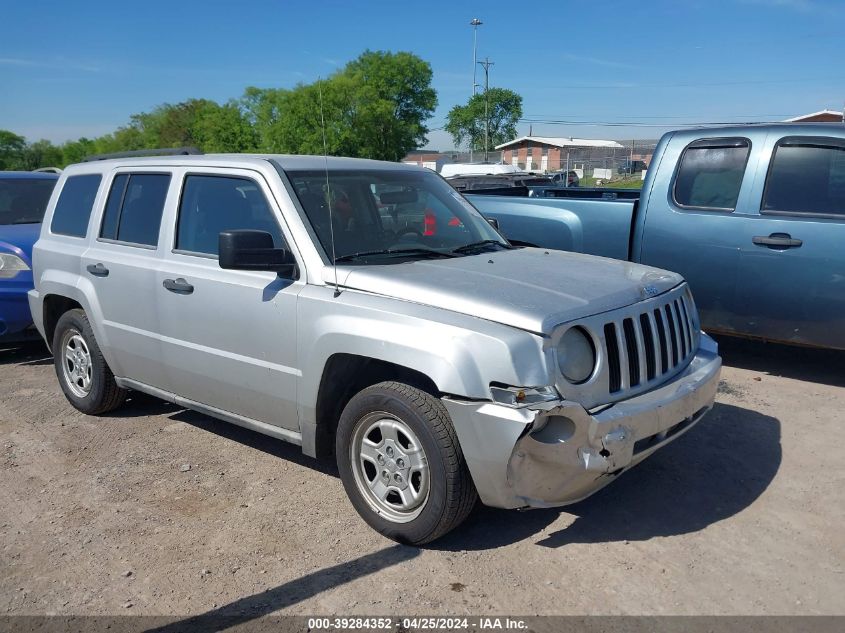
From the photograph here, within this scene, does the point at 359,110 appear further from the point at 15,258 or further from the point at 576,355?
the point at 576,355

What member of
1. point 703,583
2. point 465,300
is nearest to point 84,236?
point 465,300

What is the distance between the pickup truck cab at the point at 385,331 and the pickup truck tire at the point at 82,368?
0.9 inches

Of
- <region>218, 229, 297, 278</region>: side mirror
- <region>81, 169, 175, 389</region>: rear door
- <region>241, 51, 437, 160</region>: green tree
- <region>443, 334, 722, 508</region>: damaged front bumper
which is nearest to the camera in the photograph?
<region>443, 334, 722, 508</region>: damaged front bumper

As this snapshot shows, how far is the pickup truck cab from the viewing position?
3.14m

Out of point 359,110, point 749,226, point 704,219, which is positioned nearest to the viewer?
point 749,226

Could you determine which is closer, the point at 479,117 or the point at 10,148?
the point at 479,117

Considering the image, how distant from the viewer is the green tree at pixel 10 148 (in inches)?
3610

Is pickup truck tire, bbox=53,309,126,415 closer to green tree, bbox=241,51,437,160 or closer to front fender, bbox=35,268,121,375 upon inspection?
front fender, bbox=35,268,121,375

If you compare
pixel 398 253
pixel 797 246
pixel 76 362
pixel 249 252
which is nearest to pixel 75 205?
pixel 76 362

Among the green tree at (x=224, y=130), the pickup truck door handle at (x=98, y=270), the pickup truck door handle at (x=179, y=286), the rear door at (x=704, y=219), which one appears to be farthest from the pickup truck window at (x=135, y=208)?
the green tree at (x=224, y=130)

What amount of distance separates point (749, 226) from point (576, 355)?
3360 millimetres

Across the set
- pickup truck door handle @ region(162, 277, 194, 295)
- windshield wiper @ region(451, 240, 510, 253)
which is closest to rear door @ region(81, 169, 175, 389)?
pickup truck door handle @ region(162, 277, 194, 295)

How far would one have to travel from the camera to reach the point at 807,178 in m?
5.76

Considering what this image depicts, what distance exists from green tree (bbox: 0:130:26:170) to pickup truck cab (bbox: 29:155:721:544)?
95.3 metres
